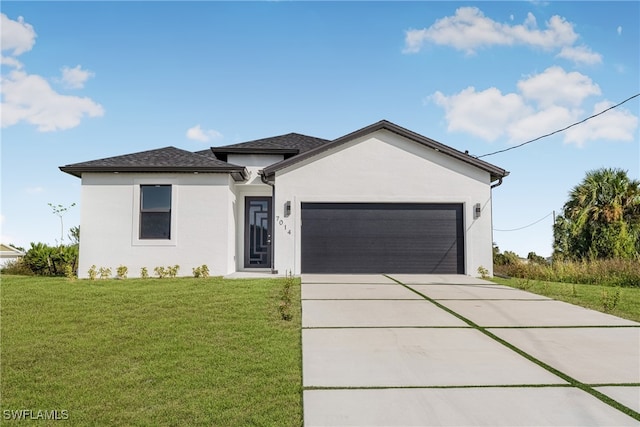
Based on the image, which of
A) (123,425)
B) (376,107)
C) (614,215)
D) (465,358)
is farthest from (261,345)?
(614,215)

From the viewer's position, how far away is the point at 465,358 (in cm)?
486

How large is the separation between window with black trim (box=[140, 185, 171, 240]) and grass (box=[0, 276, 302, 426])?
15.5 feet

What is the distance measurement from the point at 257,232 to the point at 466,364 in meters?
11.9

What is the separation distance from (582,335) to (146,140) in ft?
50.7

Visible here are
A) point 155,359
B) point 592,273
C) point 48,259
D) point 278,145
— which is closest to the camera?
point 155,359

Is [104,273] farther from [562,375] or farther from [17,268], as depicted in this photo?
[562,375]

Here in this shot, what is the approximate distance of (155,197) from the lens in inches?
529

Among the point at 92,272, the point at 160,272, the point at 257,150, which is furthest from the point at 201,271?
the point at 257,150

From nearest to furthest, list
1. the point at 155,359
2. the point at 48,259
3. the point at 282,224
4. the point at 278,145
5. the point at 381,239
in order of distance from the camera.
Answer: the point at 155,359 → the point at 282,224 → the point at 381,239 → the point at 48,259 → the point at 278,145

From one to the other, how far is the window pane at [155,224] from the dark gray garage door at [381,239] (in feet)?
14.5

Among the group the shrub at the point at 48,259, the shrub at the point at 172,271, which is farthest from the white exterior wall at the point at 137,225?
the shrub at the point at 48,259

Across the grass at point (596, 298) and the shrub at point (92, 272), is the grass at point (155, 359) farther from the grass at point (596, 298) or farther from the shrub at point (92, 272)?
the grass at point (596, 298)

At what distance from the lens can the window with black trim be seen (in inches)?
524

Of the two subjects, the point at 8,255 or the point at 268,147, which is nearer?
the point at 268,147
